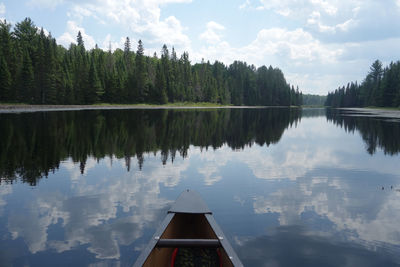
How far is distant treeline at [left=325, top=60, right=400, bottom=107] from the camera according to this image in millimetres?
103625

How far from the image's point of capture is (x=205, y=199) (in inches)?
422

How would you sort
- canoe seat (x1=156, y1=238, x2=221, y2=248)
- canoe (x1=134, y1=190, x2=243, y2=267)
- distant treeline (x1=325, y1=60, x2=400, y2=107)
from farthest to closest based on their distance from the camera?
distant treeline (x1=325, y1=60, x2=400, y2=107) < canoe seat (x1=156, y1=238, x2=221, y2=248) < canoe (x1=134, y1=190, x2=243, y2=267)

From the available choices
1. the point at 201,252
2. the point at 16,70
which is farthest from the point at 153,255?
the point at 16,70

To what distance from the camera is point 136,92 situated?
98562mm

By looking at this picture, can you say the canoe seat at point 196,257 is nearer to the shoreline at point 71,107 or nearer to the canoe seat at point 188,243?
the canoe seat at point 188,243

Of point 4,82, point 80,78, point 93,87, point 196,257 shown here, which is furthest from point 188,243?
point 80,78

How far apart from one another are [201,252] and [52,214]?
563 cm

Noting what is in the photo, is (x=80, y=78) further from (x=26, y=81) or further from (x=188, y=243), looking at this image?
(x=188, y=243)

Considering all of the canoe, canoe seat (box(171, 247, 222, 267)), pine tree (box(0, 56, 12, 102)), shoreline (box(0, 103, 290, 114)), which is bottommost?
canoe seat (box(171, 247, 222, 267))

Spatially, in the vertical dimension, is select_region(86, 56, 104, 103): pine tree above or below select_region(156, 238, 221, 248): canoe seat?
above

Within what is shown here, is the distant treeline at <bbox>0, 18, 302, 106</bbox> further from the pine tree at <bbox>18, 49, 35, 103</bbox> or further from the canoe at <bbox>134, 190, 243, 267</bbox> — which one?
the canoe at <bbox>134, 190, 243, 267</bbox>

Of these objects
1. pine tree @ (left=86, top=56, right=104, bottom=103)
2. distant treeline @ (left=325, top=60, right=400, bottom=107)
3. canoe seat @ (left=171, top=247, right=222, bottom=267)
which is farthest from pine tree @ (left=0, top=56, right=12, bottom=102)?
→ distant treeline @ (left=325, top=60, right=400, bottom=107)

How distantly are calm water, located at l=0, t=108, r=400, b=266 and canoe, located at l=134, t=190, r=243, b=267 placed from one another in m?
1.06

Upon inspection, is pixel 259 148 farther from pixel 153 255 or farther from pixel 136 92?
pixel 136 92
